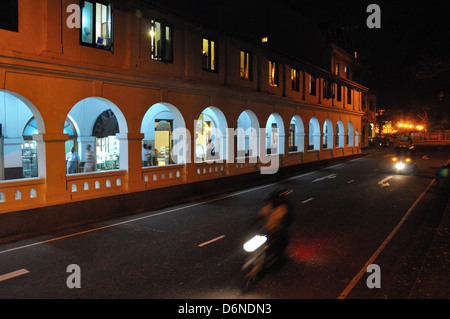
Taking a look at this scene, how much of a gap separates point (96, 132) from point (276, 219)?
1302cm

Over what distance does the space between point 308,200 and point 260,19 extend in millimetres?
18035

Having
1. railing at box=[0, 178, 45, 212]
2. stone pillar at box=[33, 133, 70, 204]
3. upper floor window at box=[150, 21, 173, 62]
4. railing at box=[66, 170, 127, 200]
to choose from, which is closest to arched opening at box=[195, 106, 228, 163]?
upper floor window at box=[150, 21, 173, 62]

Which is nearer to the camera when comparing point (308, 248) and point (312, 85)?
point (308, 248)

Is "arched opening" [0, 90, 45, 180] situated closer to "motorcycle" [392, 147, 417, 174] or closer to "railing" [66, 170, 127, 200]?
"railing" [66, 170, 127, 200]

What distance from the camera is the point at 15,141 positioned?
14.3m

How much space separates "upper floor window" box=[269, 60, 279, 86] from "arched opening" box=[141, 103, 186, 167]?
284 inches

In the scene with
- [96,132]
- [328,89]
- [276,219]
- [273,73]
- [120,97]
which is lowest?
[276,219]

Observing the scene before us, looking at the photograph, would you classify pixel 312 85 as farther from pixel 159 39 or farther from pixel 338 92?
pixel 159 39

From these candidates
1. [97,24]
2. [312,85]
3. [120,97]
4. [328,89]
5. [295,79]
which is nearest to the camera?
[97,24]

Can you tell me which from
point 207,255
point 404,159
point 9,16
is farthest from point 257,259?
point 404,159

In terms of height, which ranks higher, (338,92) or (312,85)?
(338,92)

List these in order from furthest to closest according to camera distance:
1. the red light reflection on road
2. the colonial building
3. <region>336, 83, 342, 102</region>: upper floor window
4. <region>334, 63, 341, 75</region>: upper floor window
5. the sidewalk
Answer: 1. <region>334, 63, 341, 75</region>: upper floor window
2. <region>336, 83, 342, 102</region>: upper floor window
3. the colonial building
4. the red light reflection on road
5. the sidewalk

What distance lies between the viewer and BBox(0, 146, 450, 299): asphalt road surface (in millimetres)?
5965

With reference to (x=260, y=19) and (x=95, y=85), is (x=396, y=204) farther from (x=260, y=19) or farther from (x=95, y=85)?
(x=260, y=19)
